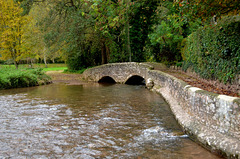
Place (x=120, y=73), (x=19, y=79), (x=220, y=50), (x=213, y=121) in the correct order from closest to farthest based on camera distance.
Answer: (x=213, y=121) < (x=220, y=50) < (x=19, y=79) < (x=120, y=73)

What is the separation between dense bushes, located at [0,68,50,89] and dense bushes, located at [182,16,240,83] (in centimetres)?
1195

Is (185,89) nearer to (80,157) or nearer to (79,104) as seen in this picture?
(80,157)

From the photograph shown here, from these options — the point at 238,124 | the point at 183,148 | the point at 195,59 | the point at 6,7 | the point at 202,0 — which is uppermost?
the point at 6,7

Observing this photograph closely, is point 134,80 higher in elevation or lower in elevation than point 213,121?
lower

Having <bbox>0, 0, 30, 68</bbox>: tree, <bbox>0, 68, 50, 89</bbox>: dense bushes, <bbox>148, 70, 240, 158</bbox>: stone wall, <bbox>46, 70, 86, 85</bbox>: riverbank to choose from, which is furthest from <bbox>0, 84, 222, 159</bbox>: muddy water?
<bbox>0, 0, 30, 68</bbox>: tree

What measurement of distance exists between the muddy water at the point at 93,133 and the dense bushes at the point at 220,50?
2.33 meters

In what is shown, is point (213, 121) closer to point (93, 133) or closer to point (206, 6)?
point (93, 133)

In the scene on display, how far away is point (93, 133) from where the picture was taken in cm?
592

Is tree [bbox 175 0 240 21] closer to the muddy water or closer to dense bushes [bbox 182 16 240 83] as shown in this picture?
dense bushes [bbox 182 16 240 83]

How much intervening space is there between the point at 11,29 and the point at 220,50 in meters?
22.2

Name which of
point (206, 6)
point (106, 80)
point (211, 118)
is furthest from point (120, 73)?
point (211, 118)

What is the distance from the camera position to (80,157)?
4.46 m

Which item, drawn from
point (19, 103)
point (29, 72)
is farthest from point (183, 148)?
point (29, 72)

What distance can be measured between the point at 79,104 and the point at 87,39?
1380cm
